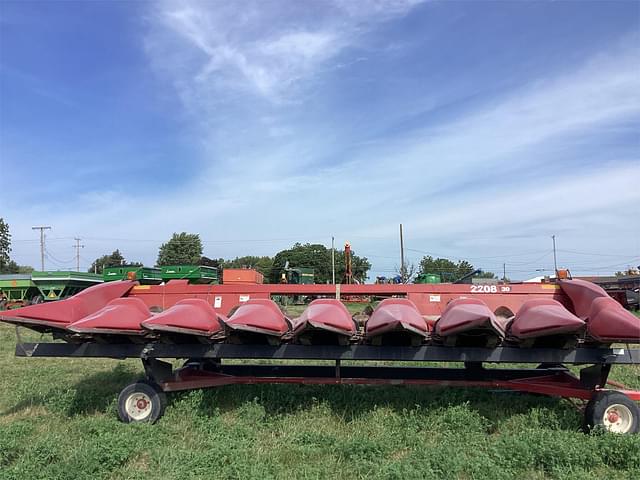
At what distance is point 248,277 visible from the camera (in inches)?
268

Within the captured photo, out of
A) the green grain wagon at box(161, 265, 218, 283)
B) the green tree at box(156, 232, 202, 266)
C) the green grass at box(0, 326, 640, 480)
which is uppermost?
the green tree at box(156, 232, 202, 266)

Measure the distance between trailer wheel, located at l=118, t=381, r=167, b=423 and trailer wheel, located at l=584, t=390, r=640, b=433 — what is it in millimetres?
3809

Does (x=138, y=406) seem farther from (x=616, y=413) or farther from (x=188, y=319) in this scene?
(x=616, y=413)

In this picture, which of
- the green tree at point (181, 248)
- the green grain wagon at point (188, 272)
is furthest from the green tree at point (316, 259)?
the green grain wagon at point (188, 272)

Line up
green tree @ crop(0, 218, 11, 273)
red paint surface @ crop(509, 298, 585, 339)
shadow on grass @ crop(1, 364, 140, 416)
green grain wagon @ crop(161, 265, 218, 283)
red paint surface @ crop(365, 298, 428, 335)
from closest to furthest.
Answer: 1. red paint surface @ crop(509, 298, 585, 339)
2. red paint surface @ crop(365, 298, 428, 335)
3. shadow on grass @ crop(1, 364, 140, 416)
4. green grain wagon @ crop(161, 265, 218, 283)
5. green tree @ crop(0, 218, 11, 273)

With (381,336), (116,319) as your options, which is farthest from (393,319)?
(116,319)

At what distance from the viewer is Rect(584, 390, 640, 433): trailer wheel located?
4.00 metres

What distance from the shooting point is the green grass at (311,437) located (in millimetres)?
3328

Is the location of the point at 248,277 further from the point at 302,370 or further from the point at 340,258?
the point at 340,258

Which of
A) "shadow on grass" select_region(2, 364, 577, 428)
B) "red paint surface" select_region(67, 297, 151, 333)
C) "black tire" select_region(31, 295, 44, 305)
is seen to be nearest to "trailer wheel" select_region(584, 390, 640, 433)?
"shadow on grass" select_region(2, 364, 577, 428)

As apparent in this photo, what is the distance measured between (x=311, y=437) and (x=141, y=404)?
170cm

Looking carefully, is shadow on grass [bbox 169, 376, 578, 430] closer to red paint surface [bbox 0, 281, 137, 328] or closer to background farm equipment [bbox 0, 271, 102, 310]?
red paint surface [bbox 0, 281, 137, 328]

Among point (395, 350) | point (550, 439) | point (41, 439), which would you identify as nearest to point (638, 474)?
point (550, 439)

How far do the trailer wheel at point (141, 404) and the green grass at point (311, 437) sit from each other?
0.13 metres
